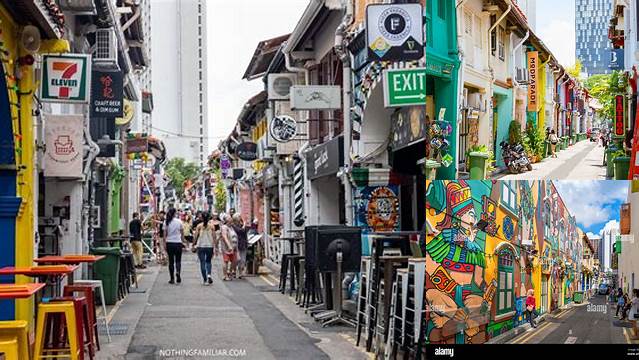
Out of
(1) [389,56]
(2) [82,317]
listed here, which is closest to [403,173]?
(2) [82,317]

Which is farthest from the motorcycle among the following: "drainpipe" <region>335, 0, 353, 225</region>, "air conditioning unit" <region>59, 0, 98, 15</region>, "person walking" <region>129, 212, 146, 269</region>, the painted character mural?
"person walking" <region>129, 212, 146, 269</region>

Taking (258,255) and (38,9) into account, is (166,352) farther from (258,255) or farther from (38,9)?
(258,255)

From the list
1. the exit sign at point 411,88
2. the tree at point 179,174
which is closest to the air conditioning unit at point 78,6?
the exit sign at point 411,88

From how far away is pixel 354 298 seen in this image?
40.6 feet

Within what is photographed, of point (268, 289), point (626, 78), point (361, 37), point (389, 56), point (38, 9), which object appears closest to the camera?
point (626, 78)

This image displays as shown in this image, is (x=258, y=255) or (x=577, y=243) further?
(x=258, y=255)

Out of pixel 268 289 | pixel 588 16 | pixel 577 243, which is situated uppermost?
pixel 588 16

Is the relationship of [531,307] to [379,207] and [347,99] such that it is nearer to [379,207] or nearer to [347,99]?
[379,207]

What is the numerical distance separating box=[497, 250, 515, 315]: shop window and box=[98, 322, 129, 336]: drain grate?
23.5 ft

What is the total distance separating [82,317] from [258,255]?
14.1 meters

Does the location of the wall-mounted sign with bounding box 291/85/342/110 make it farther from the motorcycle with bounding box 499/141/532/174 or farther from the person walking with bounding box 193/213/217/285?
the motorcycle with bounding box 499/141/532/174

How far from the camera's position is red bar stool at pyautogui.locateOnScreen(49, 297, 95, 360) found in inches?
342

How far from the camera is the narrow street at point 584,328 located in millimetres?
5066

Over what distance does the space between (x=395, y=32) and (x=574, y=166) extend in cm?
191
